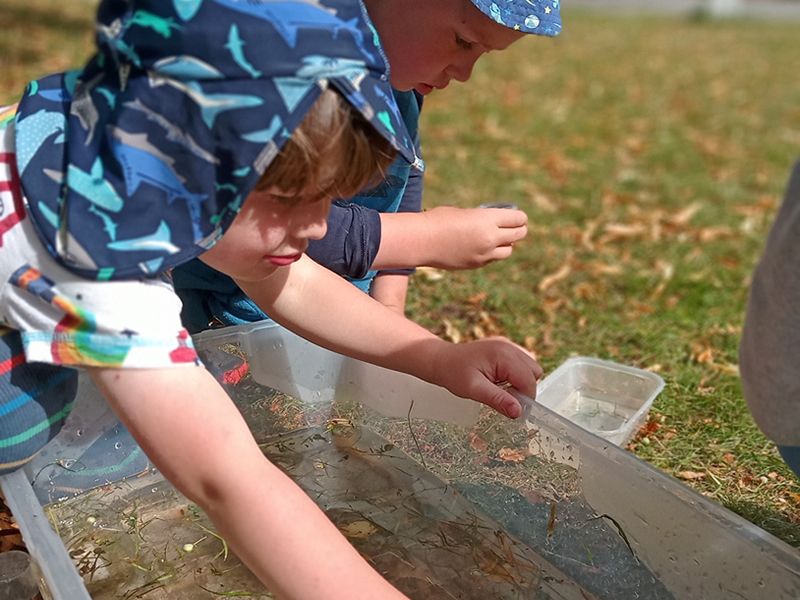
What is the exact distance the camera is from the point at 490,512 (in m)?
1.52

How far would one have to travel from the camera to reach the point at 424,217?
5.63 ft

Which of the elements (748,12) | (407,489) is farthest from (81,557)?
(748,12)

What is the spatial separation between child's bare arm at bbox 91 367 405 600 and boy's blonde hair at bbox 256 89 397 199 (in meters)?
0.23

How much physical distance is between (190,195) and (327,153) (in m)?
0.15

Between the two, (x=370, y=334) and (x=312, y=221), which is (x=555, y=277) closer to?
(x=370, y=334)

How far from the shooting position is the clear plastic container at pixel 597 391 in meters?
1.77

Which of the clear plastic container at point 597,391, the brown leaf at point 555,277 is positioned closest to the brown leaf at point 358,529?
the clear plastic container at point 597,391

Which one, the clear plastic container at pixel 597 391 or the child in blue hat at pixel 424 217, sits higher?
the child in blue hat at pixel 424 217

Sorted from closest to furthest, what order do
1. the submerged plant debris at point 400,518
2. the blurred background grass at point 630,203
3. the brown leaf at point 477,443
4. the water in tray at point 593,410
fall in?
1. the submerged plant debris at point 400,518
2. the brown leaf at point 477,443
3. the water in tray at point 593,410
4. the blurred background grass at point 630,203

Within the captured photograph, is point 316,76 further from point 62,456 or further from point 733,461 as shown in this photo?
point 733,461

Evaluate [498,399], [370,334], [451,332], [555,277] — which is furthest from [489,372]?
[555,277]

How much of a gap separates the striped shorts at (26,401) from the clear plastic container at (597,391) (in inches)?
33.0

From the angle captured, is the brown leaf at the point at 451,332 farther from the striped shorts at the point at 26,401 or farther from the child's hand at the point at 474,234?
the striped shorts at the point at 26,401

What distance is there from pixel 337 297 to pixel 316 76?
56cm
